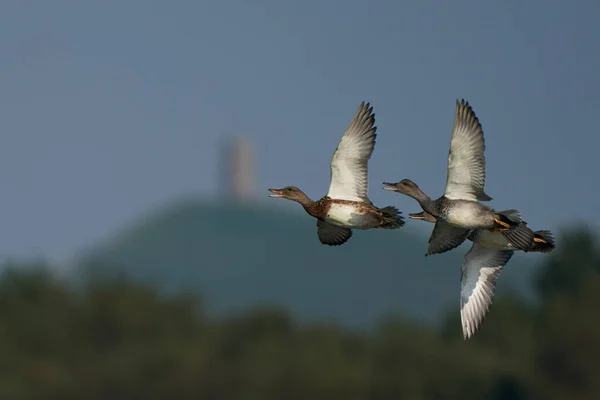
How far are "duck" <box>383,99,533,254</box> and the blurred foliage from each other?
66.6m

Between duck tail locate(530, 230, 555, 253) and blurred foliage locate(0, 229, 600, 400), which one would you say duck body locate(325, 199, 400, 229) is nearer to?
duck tail locate(530, 230, 555, 253)

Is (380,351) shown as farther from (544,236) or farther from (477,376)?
(544,236)

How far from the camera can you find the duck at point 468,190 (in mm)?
23391

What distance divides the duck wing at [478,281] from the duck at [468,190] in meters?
1.97

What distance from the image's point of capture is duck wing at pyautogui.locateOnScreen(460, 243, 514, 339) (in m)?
25.3

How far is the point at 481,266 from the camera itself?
85.6 feet

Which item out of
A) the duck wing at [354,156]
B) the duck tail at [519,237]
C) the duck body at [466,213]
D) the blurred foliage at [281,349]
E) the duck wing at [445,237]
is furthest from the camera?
the blurred foliage at [281,349]

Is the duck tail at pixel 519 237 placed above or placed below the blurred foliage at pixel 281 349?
above

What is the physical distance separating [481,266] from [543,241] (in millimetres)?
1463

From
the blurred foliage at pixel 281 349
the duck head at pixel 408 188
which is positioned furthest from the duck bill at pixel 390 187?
the blurred foliage at pixel 281 349

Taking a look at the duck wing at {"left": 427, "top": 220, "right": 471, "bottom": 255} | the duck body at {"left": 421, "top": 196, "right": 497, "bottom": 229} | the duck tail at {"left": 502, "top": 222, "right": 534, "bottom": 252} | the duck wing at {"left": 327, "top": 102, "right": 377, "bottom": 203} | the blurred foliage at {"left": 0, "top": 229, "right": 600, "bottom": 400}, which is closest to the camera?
the duck body at {"left": 421, "top": 196, "right": 497, "bottom": 229}

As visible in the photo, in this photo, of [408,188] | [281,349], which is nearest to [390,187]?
[408,188]

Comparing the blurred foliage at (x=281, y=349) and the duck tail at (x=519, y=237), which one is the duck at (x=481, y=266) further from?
the blurred foliage at (x=281, y=349)

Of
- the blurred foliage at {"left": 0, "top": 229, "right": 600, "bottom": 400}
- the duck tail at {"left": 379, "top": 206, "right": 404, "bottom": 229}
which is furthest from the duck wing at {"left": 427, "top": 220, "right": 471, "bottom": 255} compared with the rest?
the blurred foliage at {"left": 0, "top": 229, "right": 600, "bottom": 400}
